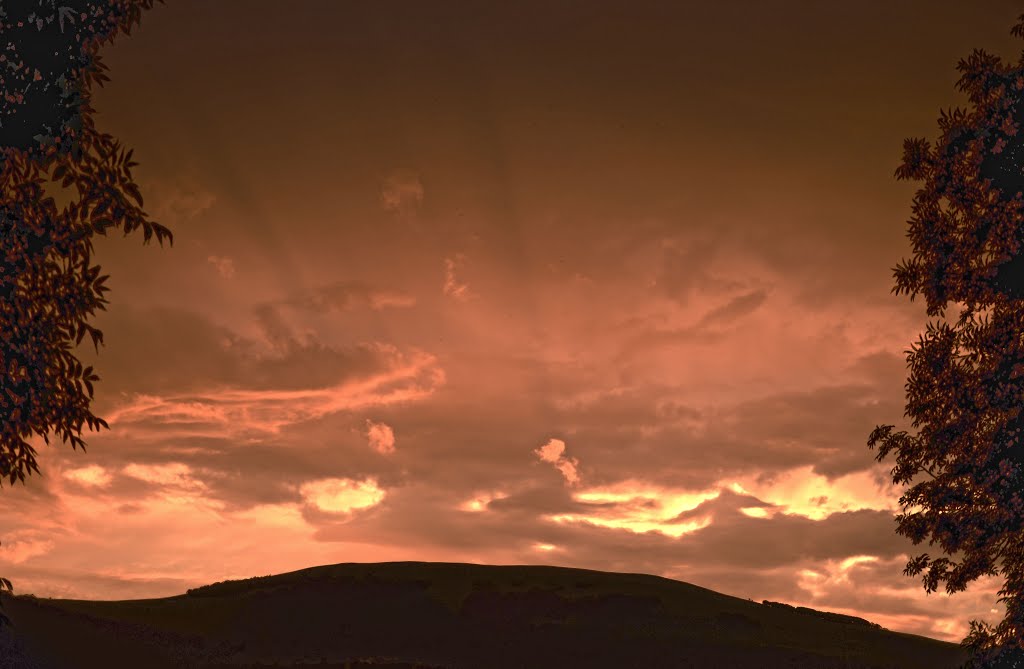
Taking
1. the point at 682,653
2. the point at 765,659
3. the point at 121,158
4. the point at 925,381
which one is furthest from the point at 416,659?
the point at 121,158

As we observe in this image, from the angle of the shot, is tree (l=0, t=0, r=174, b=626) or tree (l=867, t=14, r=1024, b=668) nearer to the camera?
tree (l=0, t=0, r=174, b=626)

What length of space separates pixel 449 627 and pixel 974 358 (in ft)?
112

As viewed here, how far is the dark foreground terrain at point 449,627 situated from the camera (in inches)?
1644

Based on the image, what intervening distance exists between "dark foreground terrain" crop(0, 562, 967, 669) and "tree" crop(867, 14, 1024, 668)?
20034 mm

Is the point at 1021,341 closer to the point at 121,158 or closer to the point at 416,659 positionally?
the point at 121,158

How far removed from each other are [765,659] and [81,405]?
3613cm

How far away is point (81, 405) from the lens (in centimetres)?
1905

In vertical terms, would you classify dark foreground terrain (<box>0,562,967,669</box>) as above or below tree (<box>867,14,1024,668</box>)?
below

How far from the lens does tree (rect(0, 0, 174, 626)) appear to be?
18.5 metres

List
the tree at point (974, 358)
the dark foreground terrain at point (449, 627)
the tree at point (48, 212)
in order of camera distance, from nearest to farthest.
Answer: the tree at point (48, 212) → the tree at point (974, 358) → the dark foreground terrain at point (449, 627)

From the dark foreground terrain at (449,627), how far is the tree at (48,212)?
67.0 ft

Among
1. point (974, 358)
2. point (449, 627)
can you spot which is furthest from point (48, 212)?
point (449, 627)

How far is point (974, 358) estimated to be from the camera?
25.9 m

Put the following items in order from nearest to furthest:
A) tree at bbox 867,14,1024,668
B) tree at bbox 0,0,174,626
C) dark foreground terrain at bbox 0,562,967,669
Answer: tree at bbox 0,0,174,626 < tree at bbox 867,14,1024,668 < dark foreground terrain at bbox 0,562,967,669
